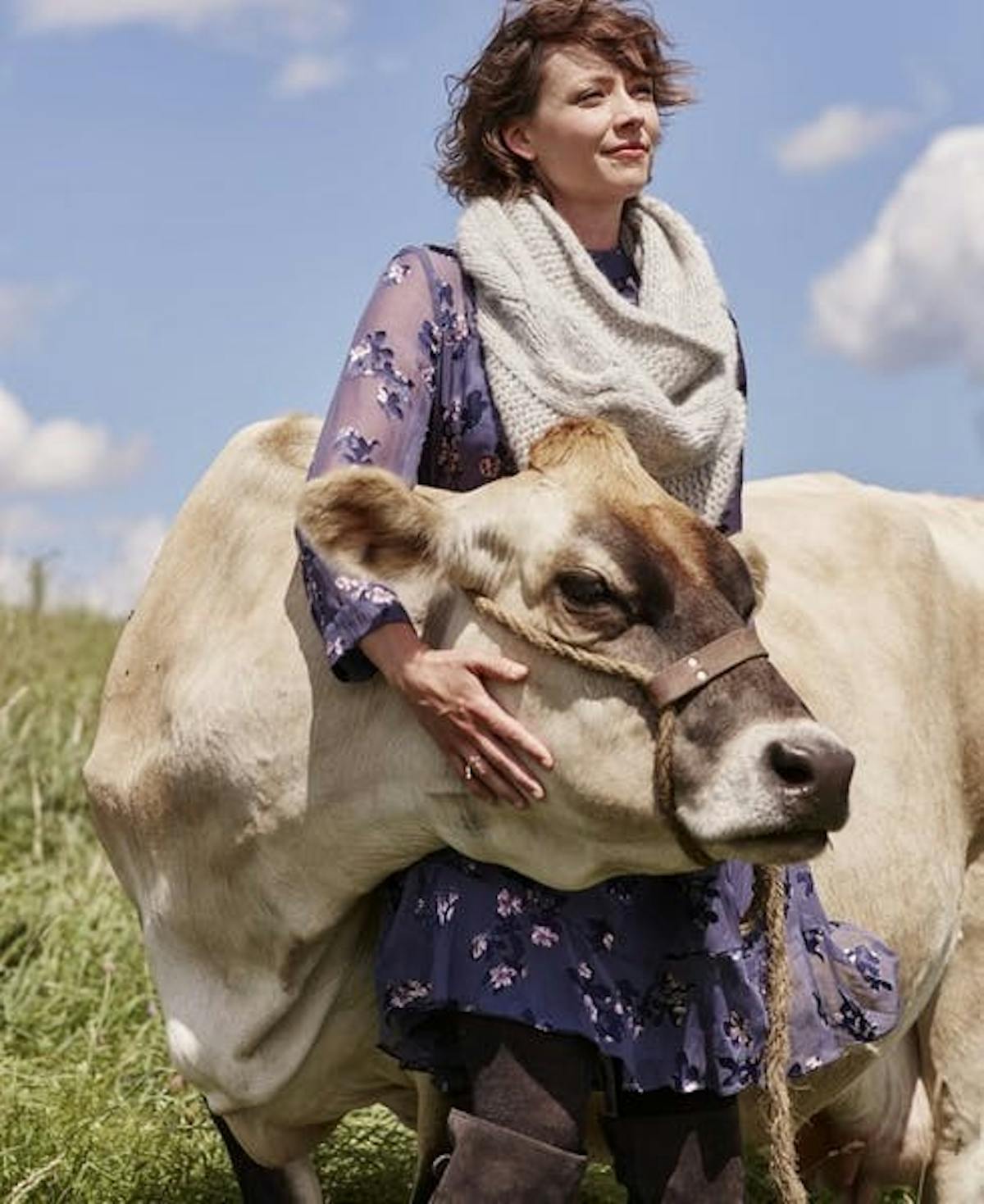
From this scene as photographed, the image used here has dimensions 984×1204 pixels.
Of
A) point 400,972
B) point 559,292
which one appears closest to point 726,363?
point 559,292

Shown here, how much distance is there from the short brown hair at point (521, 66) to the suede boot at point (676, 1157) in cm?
154

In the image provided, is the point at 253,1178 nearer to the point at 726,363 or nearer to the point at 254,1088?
the point at 254,1088

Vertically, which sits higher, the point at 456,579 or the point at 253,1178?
Answer: the point at 456,579

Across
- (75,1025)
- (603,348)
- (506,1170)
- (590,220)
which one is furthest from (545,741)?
(75,1025)

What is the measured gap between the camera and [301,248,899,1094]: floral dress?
3467 millimetres

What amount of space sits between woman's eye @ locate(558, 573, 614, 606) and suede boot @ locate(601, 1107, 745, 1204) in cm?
80


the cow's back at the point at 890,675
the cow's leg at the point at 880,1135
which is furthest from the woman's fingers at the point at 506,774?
the cow's leg at the point at 880,1135

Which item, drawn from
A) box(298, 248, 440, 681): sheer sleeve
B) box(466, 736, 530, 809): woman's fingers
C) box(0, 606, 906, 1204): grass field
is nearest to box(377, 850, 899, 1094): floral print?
box(466, 736, 530, 809): woman's fingers

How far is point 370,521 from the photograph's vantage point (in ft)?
11.5

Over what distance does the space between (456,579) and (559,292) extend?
60cm

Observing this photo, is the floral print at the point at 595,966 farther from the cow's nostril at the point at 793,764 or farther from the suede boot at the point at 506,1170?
the cow's nostril at the point at 793,764

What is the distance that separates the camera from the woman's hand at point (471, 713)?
339cm

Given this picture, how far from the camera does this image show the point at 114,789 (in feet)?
13.5

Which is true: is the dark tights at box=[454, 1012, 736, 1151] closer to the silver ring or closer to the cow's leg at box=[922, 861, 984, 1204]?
the silver ring
